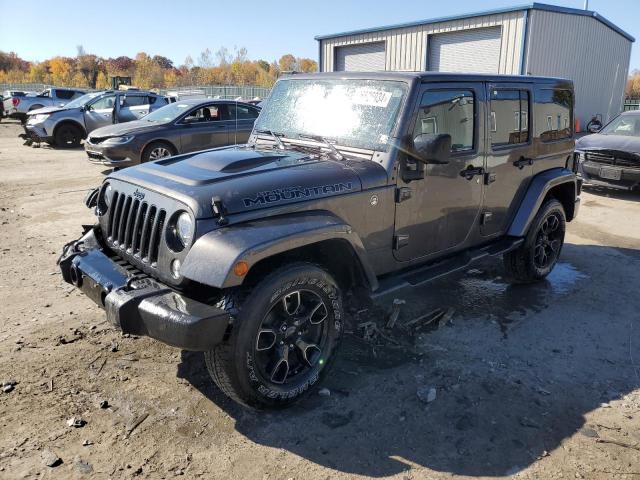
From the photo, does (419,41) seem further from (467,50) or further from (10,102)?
(10,102)

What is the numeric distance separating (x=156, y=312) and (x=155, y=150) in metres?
8.51

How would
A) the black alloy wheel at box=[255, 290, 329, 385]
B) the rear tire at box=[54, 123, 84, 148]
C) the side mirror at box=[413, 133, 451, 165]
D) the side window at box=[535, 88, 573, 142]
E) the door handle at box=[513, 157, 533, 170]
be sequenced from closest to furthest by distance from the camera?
the black alloy wheel at box=[255, 290, 329, 385] < the side mirror at box=[413, 133, 451, 165] < the door handle at box=[513, 157, 533, 170] < the side window at box=[535, 88, 573, 142] < the rear tire at box=[54, 123, 84, 148]

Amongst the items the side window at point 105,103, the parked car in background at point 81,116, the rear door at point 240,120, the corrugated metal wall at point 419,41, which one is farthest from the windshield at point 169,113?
the corrugated metal wall at point 419,41

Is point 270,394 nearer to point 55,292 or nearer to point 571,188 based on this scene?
point 55,292

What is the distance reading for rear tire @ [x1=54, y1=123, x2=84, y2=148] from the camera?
16.0m

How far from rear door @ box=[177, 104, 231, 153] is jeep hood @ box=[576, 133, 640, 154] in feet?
23.6

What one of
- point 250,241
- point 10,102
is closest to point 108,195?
point 250,241

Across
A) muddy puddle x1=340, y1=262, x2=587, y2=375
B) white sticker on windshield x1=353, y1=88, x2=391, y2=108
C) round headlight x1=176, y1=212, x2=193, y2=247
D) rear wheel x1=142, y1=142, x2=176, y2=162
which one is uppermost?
white sticker on windshield x1=353, y1=88, x2=391, y2=108

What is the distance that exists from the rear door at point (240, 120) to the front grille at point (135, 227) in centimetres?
753

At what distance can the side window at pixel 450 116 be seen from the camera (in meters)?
3.90

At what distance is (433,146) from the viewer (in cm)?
354

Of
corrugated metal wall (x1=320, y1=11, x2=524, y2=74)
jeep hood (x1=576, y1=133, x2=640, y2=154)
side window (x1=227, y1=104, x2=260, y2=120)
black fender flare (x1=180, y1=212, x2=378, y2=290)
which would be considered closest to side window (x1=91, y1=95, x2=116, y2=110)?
side window (x1=227, y1=104, x2=260, y2=120)

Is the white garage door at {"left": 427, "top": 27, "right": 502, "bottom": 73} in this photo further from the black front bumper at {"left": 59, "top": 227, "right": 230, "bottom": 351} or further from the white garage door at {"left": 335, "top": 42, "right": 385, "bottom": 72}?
the black front bumper at {"left": 59, "top": 227, "right": 230, "bottom": 351}

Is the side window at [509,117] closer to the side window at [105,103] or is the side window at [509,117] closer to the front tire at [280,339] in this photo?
the front tire at [280,339]
